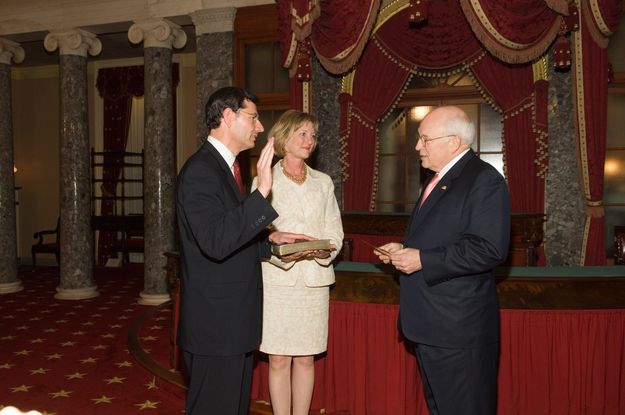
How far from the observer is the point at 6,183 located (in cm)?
830

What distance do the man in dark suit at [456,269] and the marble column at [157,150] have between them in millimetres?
5520

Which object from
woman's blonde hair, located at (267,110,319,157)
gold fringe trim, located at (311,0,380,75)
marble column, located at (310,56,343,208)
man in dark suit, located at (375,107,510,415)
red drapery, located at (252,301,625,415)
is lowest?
red drapery, located at (252,301,625,415)

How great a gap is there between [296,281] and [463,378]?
1.04 m

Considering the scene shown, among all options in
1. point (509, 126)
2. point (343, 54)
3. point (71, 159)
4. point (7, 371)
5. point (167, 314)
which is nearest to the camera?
point (7, 371)

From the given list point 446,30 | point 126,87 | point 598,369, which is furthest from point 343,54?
point 126,87

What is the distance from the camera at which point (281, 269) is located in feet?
9.46

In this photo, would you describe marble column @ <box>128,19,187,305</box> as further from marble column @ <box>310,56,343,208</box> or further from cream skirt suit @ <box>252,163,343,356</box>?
cream skirt suit @ <box>252,163,343,356</box>

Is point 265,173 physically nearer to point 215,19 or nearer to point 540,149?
point 540,149

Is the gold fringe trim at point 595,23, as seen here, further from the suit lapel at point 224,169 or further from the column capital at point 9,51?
the column capital at point 9,51

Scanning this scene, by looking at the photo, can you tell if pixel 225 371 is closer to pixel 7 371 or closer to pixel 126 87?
pixel 7 371

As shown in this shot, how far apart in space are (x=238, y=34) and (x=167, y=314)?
3.57 meters

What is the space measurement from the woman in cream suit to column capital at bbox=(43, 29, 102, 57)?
596 centimetres

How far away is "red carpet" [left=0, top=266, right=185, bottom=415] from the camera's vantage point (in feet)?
12.9

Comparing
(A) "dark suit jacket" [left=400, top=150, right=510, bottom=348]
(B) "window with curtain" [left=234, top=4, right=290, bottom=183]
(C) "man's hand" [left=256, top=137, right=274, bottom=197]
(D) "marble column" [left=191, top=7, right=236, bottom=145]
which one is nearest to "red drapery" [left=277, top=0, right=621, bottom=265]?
(B) "window with curtain" [left=234, top=4, right=290, bottom=183]
